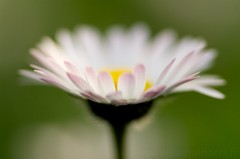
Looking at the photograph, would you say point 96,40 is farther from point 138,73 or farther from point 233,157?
point 138,73

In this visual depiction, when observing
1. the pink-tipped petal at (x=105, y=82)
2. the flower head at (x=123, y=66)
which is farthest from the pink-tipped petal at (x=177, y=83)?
the pink-tipped petal at (x=105, y=82)

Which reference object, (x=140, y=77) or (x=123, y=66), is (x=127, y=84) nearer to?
(x=140, y=77)

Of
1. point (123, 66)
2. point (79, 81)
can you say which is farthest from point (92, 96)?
point (123, 66)

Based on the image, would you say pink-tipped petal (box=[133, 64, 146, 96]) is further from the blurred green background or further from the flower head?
the blurred green background

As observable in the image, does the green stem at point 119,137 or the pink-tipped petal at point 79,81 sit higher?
the pink-tipped petal at point 79,81

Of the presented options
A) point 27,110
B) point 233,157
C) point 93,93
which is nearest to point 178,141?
point 233,157

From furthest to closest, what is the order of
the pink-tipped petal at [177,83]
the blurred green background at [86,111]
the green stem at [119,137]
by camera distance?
the blurred green background at [86,111] < the green stem at [119,137] < the pink-tipped petal at [177,83]

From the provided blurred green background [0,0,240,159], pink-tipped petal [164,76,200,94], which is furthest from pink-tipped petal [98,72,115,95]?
blurred green background [0,0,240,159]

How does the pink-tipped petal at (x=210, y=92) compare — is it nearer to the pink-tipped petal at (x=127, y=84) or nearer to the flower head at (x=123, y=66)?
the flower head at (x=123, y=66)
